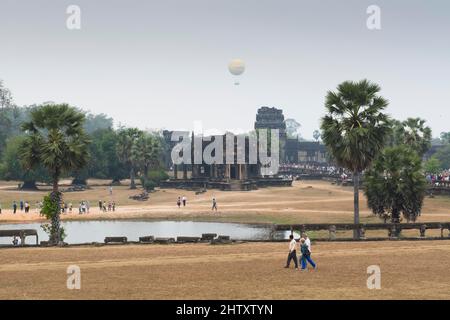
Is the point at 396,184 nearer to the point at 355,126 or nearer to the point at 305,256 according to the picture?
the point at 355,126

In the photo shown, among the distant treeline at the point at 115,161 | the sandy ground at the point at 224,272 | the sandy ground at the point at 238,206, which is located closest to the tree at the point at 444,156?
the sandy ground at the point at 238,206

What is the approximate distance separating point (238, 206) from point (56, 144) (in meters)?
39.4

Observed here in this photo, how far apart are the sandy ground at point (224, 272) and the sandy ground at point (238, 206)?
27277mm

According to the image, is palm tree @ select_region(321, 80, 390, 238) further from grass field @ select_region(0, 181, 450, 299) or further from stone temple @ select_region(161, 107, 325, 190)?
stone temple @ select_region(161, 107, 325, 190)

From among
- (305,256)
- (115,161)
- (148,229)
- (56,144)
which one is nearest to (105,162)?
(115,161)

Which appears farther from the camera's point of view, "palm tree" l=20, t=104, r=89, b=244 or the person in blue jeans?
"palm tree" l=20, t=104, r=89, b=244

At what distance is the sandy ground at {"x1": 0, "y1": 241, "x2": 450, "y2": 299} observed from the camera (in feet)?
64.5

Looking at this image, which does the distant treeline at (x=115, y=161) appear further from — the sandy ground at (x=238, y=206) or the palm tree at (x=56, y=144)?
the palm tree at (x=56, y=144)

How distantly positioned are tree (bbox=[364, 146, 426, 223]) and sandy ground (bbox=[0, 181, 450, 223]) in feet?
37.3

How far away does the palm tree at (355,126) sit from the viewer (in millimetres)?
38312

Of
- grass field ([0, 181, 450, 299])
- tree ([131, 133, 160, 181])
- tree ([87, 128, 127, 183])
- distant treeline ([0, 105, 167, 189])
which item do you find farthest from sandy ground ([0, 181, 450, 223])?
grass field ([0, 181, 450, 299])

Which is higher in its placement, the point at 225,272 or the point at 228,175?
the point at 228,175

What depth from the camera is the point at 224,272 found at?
23.8m

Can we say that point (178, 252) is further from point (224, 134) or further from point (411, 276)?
point (224, 134)
